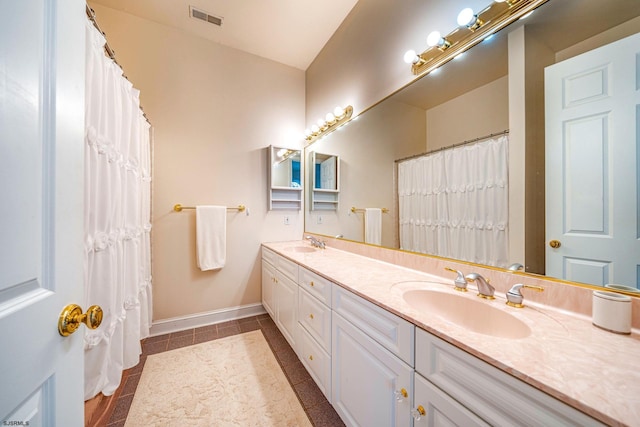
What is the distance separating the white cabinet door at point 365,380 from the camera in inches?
32.7

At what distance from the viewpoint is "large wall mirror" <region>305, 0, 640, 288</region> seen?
31.2 inches

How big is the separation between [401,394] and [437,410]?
145 mm

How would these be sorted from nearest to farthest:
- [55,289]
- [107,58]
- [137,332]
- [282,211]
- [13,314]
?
[13,314] → [55,289] → [107,58] → [137,332] → [282,211]

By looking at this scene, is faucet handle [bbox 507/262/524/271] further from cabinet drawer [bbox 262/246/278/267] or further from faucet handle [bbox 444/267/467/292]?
cabinet drawer [bbox 262/246/278/267]

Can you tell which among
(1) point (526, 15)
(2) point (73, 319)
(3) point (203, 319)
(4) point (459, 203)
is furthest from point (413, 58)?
(3) point (203, 319)

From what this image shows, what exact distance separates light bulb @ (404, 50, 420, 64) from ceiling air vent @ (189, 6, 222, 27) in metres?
1.80

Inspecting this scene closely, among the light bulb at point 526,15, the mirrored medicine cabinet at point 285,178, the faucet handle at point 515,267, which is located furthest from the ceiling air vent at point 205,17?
Result: the faucet handle at point 515,267

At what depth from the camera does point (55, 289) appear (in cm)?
49

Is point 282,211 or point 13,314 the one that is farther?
point 282,211

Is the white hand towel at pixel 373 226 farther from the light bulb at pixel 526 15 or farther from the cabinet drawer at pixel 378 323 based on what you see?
the light bulb at pixel 526 15

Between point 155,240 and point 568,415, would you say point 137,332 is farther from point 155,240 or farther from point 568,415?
point 568,415

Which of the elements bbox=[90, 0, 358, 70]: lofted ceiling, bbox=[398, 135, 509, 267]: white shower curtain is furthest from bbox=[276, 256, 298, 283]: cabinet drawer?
bbox=[90, 0, 358, 70]: lofted ceiling

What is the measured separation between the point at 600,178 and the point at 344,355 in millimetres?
1233

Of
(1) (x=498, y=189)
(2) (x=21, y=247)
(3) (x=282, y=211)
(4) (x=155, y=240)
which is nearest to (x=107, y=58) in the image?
(2) (x=21, y=247)
